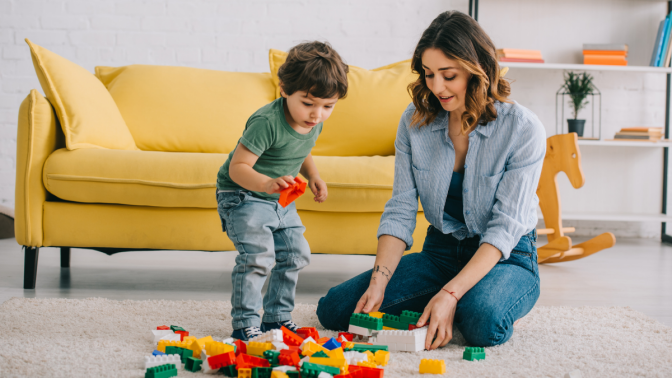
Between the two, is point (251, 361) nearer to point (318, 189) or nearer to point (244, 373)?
point (244, 373)

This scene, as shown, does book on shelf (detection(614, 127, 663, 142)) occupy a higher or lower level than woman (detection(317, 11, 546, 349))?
higher

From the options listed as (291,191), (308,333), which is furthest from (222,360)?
(291,191)

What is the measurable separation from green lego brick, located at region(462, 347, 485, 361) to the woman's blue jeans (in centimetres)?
7

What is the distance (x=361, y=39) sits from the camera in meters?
3.31

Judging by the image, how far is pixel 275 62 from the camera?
2.48 m

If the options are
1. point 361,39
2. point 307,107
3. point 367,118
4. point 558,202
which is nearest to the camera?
point 307,107

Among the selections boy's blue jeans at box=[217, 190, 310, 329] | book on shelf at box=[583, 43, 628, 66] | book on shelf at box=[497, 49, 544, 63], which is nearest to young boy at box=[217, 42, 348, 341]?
boy's blue jeans at box=[217, 190, 310, 329]

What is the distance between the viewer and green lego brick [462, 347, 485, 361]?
114cm

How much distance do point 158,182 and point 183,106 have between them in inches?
28.8

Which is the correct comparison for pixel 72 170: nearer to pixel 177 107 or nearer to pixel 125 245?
pixel 125 245

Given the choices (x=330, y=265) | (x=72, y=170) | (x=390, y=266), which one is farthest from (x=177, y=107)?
(x=390, y=266)

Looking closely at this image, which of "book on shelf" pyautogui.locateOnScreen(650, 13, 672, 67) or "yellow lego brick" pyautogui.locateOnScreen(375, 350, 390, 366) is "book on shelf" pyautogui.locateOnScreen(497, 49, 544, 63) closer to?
"book on shelf" pyautogui.locateOnScreen(650, 13, 672, 67)

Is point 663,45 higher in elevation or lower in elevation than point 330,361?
higher

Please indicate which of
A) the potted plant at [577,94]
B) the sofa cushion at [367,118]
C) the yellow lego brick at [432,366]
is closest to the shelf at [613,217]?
the potted plant at [577,94]
